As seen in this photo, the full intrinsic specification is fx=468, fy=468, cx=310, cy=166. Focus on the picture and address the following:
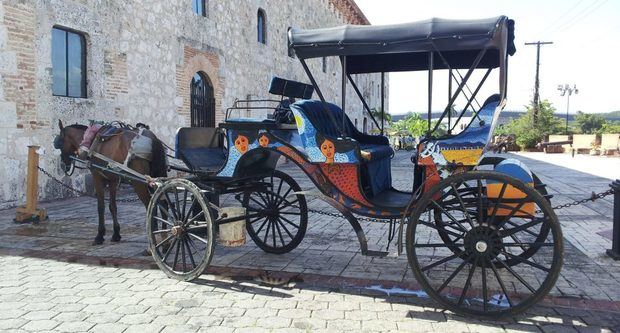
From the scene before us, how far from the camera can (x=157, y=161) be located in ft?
17.4

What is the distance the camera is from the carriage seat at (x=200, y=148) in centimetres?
483

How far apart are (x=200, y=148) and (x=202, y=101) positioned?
8578 mm

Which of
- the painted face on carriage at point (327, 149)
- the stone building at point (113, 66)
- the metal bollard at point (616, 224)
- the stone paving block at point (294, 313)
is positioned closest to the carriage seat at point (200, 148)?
the painted face on carriage at point (327, 149)

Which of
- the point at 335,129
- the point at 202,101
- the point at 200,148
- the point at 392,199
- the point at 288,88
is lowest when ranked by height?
the point at 392,199

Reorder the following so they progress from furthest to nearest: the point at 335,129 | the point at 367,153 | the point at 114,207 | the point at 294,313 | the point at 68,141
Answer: the point at 68,141, the point at 114,207, the point at 335,129, the point at 367,153, the point at 294,313

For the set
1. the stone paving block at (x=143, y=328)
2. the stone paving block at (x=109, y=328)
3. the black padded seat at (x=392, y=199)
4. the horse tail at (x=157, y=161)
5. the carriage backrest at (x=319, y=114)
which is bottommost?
the stone paving block at (x=109, y=328)

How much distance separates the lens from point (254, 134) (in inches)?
169

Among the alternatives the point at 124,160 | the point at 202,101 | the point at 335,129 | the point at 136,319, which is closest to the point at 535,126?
the point at 202,101

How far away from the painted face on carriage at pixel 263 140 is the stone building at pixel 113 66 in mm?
5800

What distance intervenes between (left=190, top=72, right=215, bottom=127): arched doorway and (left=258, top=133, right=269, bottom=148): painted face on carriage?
892 centimetres

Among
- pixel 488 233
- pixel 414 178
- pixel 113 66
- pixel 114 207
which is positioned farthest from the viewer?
pixel 113 66

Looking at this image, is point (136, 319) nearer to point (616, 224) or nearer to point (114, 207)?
point (114, 207)

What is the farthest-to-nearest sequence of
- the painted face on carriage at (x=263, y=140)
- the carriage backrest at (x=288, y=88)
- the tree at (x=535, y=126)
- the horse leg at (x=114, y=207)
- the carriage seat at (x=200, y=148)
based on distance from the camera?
the tree at (x=535, y=126), the horse leg at (x=114, y=207), the carriage seat at (x=200, y=148), the carriage backrest at (x=288, y=88), the painted face on carriage at (x=263, y=140)

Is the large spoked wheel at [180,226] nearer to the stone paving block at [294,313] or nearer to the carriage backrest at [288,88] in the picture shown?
the stone paving block at [294,313]
